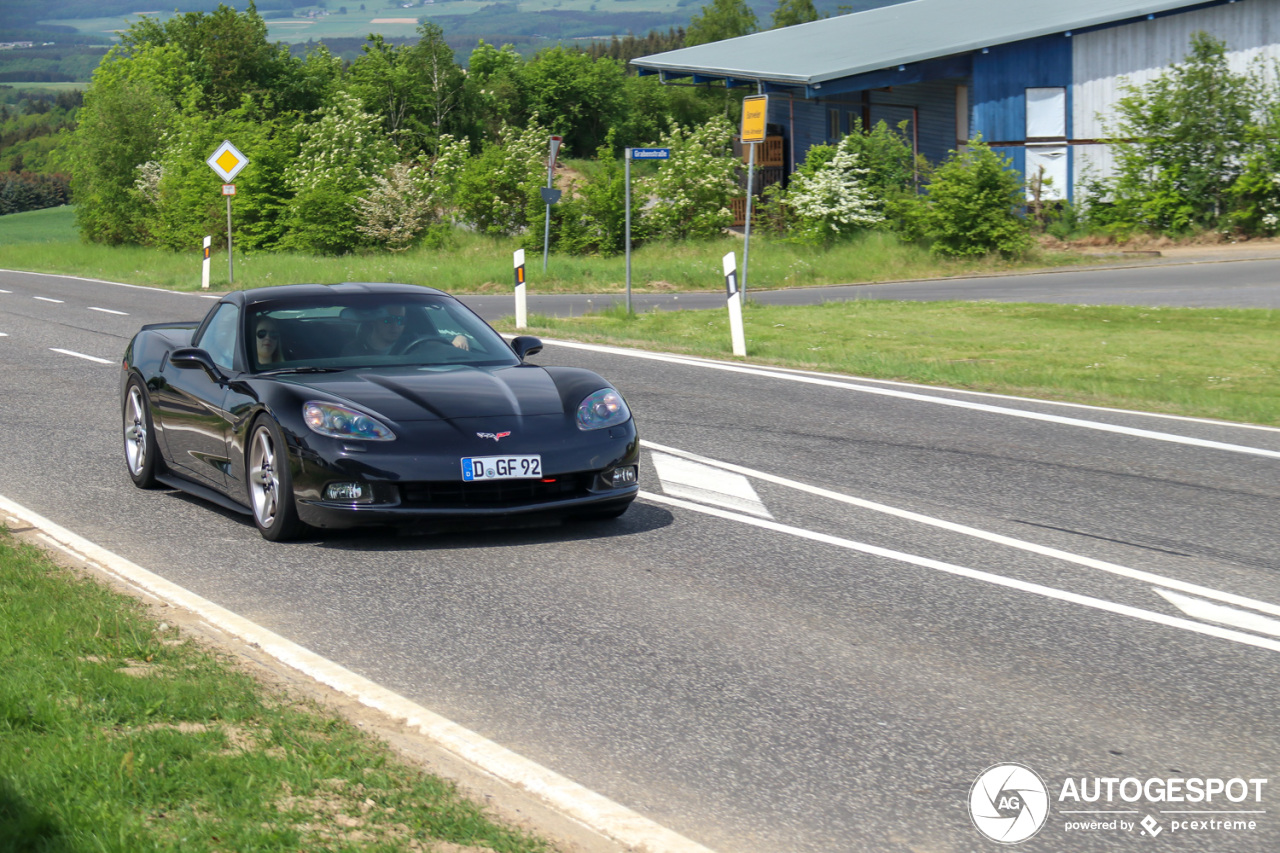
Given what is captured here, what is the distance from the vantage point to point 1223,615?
570cm

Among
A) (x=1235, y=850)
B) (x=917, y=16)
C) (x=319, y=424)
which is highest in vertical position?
(x=917, y=16)

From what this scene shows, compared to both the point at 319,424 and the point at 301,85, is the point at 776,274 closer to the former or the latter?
the point at 319,424

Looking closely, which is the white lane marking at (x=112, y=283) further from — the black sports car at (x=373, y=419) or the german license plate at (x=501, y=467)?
the german license plate at (x=501, y=467)

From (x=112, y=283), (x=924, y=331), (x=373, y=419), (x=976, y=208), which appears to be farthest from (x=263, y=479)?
A: (x=112, y=283)

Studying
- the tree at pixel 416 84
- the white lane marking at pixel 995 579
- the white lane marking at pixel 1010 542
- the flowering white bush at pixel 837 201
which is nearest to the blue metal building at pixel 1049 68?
the flowering white bush at pixel 837 201

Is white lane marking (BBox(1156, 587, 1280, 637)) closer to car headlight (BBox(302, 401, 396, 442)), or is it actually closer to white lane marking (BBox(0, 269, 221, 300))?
car headlight (BBox(302, 401, 396, 442))

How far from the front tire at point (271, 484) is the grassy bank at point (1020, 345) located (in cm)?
746

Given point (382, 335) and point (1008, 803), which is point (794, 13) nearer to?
point (382, 335)

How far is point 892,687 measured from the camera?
15.9 ft

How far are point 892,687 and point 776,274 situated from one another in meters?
26.9

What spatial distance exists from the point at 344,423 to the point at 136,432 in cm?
269

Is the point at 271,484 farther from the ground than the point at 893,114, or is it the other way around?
the point at 893,114

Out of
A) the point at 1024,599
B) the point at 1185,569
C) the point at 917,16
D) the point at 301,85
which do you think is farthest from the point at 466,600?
the point at 301,85

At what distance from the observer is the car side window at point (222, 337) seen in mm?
7938
